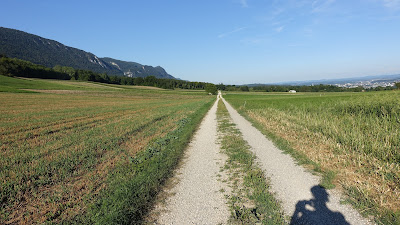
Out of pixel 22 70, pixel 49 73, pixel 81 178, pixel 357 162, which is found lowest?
pixel 81 178

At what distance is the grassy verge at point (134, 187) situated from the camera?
4.42 metres

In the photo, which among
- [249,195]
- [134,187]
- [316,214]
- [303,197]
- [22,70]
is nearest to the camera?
[316,214]

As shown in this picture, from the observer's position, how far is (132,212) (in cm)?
453

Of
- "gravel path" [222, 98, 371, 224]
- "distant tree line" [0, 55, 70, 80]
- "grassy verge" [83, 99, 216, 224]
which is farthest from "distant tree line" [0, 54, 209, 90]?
"gravel path" [222, 98, 371, 224]

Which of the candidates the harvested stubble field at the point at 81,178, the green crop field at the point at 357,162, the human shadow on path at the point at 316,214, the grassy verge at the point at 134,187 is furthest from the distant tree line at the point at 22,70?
the human shadow on path at the point at 316,214

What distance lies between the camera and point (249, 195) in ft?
17.4

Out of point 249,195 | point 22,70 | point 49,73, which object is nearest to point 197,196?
point 249,195

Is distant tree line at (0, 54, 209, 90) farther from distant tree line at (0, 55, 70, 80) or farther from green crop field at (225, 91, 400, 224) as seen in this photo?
green crop field at (225, 91, 400, 224)

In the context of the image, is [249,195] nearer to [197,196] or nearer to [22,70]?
[197,196]

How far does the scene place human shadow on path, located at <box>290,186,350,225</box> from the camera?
165 inches

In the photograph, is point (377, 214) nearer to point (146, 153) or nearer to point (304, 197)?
point (304, 197)

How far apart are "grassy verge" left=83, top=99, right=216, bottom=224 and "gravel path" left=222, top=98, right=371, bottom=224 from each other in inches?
136

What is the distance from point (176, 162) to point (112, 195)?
124 inches

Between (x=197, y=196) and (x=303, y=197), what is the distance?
111 inches
